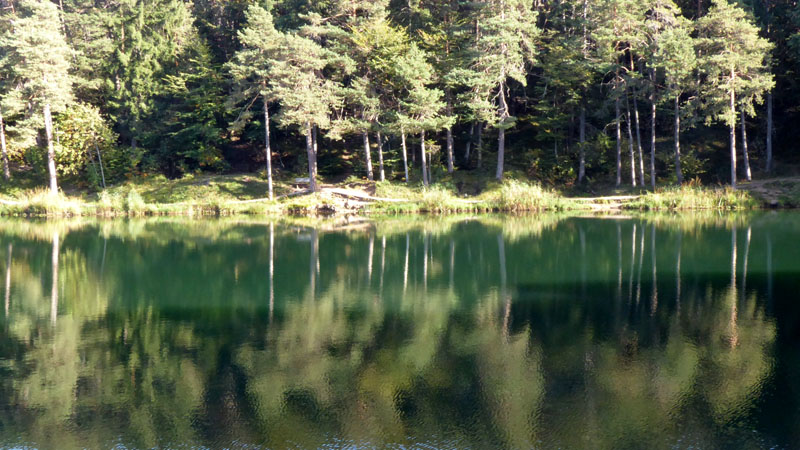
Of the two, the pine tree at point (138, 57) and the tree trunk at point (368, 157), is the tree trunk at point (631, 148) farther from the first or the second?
the pine tree at point (138, 57)

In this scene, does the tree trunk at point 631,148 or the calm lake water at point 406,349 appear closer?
the calm lake water at point 406,349

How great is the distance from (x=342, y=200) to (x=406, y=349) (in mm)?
29213

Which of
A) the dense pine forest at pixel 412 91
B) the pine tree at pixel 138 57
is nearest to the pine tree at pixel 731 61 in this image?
the dense pine forest at pixel 412 91

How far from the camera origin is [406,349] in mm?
10477

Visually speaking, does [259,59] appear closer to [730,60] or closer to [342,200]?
[342,200]

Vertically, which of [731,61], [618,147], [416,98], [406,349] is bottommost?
[406,349]

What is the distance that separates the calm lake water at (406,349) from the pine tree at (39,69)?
23472mm

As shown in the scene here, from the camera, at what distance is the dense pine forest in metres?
38.2

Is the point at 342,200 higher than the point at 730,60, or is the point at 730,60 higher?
the point at 730,60

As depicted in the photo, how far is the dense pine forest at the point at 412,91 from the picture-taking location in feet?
125

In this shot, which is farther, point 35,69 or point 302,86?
point 35,69

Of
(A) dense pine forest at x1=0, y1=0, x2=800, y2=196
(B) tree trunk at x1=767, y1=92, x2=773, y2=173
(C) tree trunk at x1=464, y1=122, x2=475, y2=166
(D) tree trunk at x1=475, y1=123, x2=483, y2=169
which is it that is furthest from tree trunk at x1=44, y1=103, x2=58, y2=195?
(B) tree trunk at x1=767, y1=92, x2=773, y2=173

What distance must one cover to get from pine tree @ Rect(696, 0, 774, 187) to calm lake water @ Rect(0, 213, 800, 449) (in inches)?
657

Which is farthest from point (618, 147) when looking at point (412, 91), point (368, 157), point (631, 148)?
point (368, 157)
